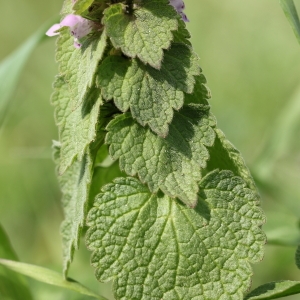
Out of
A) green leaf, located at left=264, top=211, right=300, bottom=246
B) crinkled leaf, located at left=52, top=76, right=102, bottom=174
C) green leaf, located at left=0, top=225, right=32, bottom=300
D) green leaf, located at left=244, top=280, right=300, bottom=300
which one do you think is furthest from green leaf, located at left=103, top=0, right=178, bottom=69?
green leaf, located at left=264, top=211, right=300, bottom=246

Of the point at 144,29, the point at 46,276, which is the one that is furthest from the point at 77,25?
the point at 46,276

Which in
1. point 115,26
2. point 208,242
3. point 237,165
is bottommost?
point 208,242

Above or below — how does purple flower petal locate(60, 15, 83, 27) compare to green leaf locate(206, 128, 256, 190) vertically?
above

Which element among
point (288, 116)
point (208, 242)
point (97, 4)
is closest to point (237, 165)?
point (208, 242)

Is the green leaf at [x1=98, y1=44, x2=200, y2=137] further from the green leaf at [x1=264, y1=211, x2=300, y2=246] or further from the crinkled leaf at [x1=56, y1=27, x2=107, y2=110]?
the green leaf at [x1=264, y1=211, x2=300, y2=246]

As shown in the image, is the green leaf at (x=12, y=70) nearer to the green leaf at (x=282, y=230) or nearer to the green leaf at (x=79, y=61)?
the green leaf at (x=79, y=61)

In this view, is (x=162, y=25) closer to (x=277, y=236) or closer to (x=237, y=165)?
(x=237, y=165)

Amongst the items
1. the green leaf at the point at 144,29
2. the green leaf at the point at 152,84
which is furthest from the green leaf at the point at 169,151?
the green leaf at the point at 144,29
